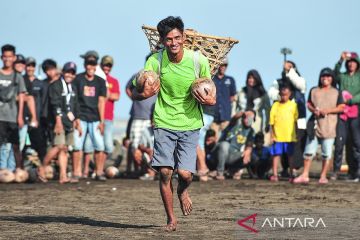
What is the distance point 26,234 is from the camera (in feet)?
34.5

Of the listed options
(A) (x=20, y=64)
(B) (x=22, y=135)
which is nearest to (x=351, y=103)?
(B) (x=22, y=135)

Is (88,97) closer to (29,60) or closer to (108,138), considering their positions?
(108,138)

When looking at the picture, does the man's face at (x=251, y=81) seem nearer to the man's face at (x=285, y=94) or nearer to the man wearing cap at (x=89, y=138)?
the man's face at (x=285, y=94)

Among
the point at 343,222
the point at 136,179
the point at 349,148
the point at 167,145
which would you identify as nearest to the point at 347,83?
the point at 349,148

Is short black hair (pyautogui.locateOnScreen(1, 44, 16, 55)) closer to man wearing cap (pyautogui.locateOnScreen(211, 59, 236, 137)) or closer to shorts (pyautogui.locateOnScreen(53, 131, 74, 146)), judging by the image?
shorts (pyautogui.locateOnScreen(53, 131, 74, 146))

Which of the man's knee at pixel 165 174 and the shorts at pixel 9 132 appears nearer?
the man's knee at pixel 165 174

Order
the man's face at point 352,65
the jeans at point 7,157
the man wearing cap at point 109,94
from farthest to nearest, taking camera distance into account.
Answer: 1. the man wearing cap at point 109,94
2. the man's face at point 352,65
3. the jeans at point 7,157

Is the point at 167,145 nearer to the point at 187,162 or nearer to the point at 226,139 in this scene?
the point at 187,162

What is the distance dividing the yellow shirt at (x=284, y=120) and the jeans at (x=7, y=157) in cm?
487

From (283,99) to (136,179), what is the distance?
330 centimetres

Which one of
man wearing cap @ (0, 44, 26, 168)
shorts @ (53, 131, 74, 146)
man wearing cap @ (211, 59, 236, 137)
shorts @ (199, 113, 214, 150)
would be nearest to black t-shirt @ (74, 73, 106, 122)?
shorts @ (53, 131, 74, 146)

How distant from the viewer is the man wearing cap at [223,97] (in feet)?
69.4

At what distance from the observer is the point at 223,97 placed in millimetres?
21188

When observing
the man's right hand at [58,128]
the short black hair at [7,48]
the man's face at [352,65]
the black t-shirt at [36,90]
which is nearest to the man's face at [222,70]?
the man's face at [352,65]
